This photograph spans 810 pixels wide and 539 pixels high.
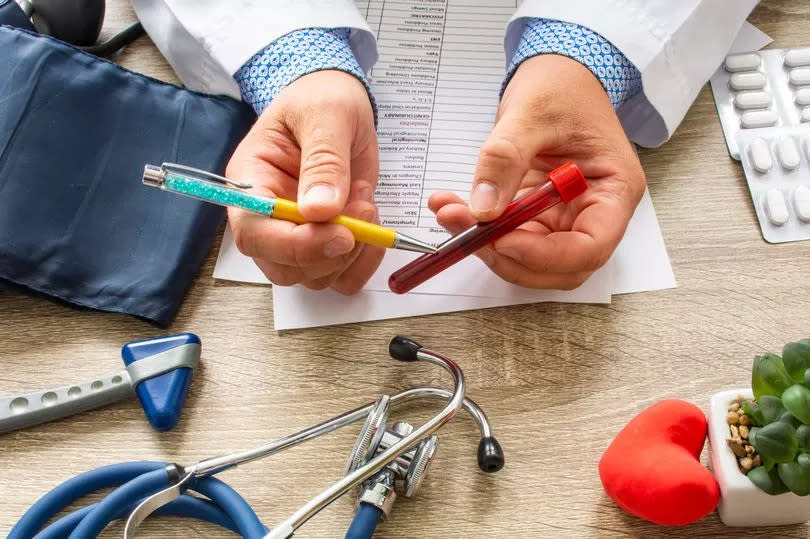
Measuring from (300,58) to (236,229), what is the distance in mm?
179

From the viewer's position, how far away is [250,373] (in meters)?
0.62

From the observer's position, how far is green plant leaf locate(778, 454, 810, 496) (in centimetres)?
43

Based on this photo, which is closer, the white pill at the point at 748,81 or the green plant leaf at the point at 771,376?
the green plant leaf at the point at 771,376

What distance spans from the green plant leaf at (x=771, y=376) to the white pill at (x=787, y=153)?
0.88 feet

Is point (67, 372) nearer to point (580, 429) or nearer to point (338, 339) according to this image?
point (338, 339)

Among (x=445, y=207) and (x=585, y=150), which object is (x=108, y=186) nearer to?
(x=445, y=207)

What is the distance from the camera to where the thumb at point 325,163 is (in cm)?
56

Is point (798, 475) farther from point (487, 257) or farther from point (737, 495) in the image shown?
point (487, 257)

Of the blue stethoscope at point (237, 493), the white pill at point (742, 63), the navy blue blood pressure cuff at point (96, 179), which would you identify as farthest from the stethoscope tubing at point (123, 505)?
the white pill at point (742, 63)

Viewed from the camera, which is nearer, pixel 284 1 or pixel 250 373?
pixel 250 373

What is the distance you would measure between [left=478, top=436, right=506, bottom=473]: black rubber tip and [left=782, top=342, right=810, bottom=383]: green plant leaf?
0.63 ft

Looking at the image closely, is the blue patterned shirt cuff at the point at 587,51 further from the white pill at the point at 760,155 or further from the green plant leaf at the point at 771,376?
the green plant leaf at the point at 771,376

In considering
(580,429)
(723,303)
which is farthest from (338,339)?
(723,303)

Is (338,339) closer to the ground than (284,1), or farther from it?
closer to the ground
